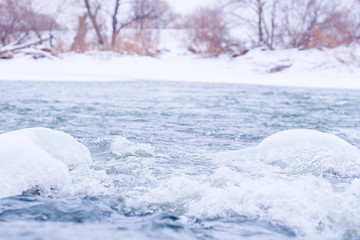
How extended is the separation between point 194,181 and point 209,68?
50.6 ft

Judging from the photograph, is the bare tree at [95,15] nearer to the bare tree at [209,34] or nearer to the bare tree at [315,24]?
the bare tree at [209,34]

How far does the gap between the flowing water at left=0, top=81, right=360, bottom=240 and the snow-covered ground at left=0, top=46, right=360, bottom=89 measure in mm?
7725

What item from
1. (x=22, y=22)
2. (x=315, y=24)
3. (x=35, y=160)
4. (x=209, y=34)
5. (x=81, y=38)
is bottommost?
(x=35, y=160)

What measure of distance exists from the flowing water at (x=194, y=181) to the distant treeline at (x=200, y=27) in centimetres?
1321

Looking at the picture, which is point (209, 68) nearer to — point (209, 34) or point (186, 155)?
point (209, 34)

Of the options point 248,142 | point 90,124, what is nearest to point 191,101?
point 90,124

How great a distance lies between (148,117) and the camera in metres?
6.76

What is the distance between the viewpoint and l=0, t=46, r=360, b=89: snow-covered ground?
47.6ft

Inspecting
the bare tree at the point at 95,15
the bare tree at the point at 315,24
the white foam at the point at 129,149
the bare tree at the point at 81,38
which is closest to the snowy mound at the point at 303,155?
the white foam at the point at 129,149

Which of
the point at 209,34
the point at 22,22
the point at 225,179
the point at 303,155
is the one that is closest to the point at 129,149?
the point at 225,179

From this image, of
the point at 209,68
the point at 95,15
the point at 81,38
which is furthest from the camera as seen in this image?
the point at 95,15

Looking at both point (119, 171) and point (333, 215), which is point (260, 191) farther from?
point (119, 171)

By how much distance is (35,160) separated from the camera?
10.8 ft

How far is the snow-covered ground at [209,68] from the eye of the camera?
14.5m
